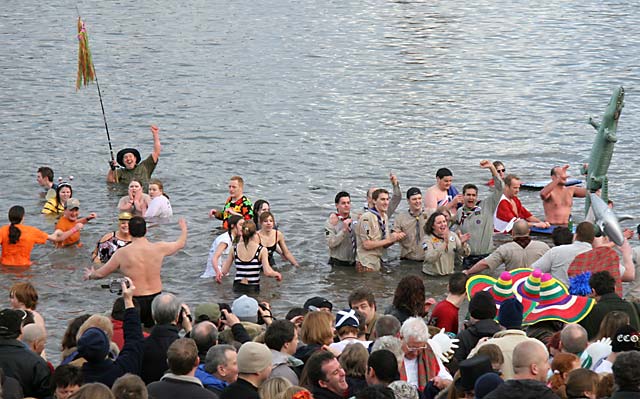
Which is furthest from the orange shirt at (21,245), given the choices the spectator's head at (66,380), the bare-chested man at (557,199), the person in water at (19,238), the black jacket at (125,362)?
the spectator's head at (66,380)

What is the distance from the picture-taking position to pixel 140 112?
1152 inches

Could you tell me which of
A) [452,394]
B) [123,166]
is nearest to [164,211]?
[123,166]

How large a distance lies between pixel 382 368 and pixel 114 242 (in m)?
8.03

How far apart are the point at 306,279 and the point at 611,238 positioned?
4.95 metres

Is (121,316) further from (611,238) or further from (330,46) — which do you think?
(330,46)

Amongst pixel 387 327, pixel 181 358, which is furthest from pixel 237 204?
pixel 181 358

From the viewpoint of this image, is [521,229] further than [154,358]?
Yes

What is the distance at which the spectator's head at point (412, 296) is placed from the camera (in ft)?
37.7

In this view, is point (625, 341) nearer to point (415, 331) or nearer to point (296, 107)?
point (415, 331)

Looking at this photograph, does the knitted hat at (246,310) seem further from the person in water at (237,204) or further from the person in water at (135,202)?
the person in water at (135,202)

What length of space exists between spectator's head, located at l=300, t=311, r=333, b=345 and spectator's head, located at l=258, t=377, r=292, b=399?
4.59ft

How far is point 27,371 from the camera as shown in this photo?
938 centimetres

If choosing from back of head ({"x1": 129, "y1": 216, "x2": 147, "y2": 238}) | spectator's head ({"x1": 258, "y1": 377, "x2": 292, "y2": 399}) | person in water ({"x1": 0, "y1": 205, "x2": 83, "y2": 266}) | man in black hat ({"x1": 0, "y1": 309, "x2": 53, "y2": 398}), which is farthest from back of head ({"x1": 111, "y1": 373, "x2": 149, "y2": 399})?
person in water ({"x1": 0, "y1": 205, "x2": 83, "y2": 266})

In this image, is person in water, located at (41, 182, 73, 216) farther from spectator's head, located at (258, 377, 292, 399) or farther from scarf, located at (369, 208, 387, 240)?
spectator's head, located at (258, 377, 292, 399)
